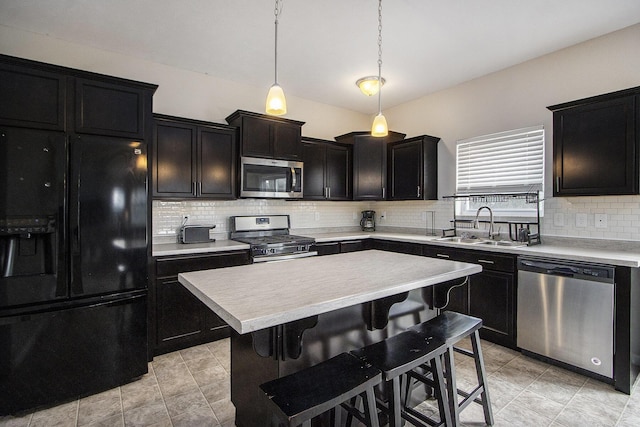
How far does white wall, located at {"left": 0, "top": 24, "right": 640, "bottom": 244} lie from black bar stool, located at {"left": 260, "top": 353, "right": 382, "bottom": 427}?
2.68 m

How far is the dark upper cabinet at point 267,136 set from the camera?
3.53m

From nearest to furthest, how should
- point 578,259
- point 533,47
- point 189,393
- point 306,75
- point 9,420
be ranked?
1. point 9,420
2. point 189,393
3. point 578,259
4. point 533,47
5. point 306,75

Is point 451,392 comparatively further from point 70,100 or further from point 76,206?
point 70,100

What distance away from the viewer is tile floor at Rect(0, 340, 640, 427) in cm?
196

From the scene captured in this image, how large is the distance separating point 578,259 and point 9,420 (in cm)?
414

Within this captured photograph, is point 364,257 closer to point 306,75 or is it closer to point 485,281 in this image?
point 485,281

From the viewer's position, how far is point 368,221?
16.3ft

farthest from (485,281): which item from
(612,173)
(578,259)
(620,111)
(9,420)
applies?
(9,420)

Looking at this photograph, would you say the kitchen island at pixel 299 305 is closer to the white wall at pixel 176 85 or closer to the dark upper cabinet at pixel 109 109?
the dark upper cabinet at pixel 109 109

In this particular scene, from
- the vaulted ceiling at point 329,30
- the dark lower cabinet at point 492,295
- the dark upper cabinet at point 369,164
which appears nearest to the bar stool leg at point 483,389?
the dark lower cabinet at point 492,295

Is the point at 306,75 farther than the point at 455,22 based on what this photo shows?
Yes

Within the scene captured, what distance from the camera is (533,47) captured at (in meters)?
3.04

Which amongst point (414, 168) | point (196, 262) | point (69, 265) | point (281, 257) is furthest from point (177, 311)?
point (414, 168)

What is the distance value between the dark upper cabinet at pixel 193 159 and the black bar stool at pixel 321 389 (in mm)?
2490
